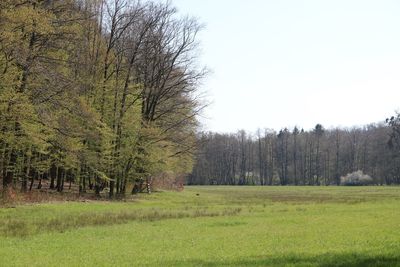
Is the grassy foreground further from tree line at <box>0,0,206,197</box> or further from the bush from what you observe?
the bush

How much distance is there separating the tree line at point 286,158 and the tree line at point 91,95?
92.7 m

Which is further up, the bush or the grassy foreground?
the bush

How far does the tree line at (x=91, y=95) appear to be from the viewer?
29.0 m

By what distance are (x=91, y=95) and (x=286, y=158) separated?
4690 inches

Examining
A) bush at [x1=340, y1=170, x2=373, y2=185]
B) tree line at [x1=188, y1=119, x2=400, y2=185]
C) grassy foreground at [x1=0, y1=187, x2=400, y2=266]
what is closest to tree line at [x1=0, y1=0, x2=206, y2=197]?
grassy foreground at [x1=0, y1=187, x2=400, y2=266]

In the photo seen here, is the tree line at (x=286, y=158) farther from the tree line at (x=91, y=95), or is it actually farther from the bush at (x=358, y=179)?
the tree line at (x=91, y=95)

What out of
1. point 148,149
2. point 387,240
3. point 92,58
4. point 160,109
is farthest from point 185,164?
point 387,240

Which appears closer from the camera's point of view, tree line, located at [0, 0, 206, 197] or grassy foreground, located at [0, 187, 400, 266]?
grassy foreground, located at [0, 187, 400, 266]

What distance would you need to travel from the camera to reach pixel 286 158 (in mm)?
154875

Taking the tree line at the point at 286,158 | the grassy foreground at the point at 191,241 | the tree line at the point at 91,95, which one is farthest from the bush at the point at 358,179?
the grassy foreground at the point at 191,241

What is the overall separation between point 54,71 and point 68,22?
4.03 metres

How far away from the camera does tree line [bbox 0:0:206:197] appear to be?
29.0m

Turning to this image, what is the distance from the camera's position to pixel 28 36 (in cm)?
3198

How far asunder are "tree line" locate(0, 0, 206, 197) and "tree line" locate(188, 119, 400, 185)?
92690 mm
